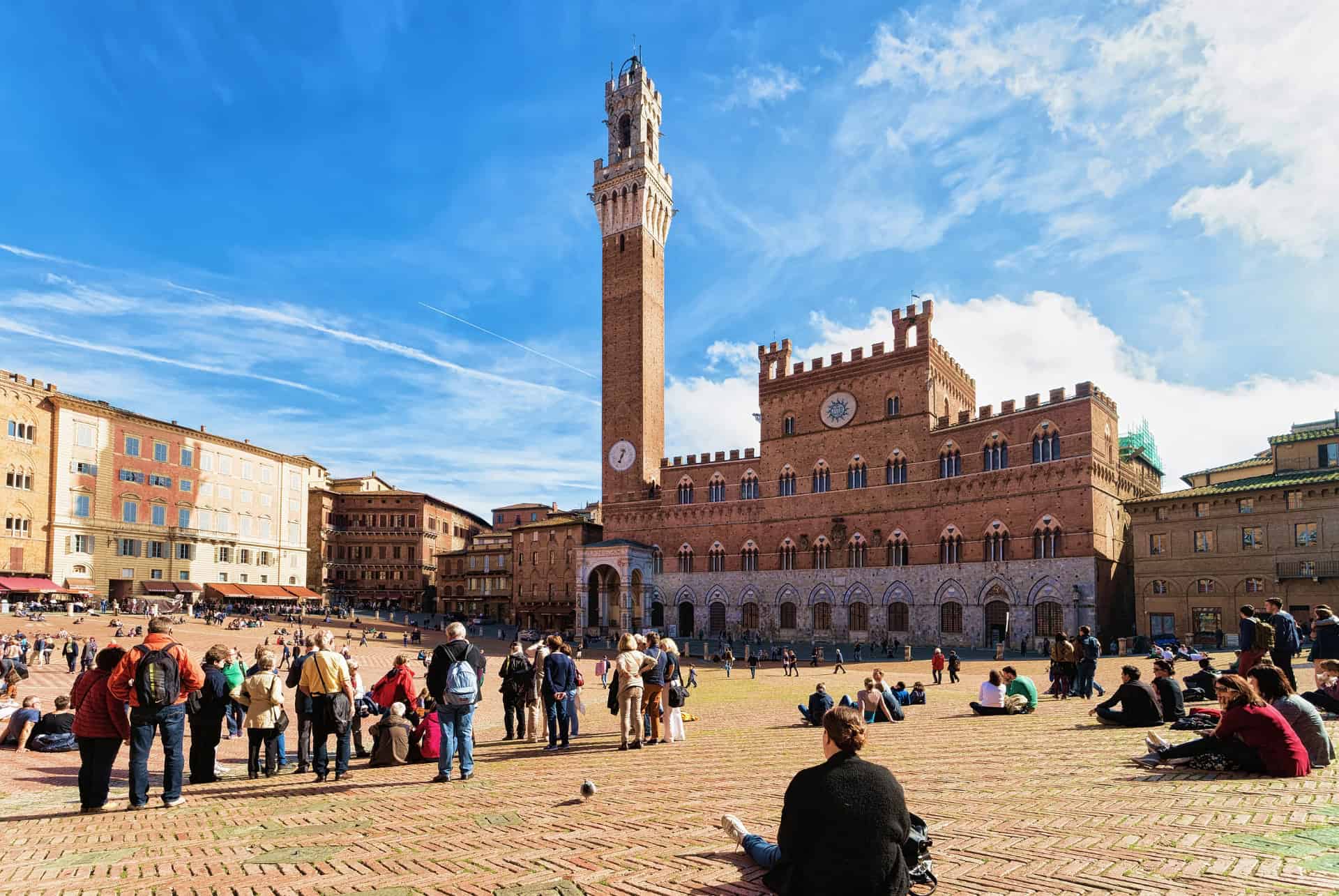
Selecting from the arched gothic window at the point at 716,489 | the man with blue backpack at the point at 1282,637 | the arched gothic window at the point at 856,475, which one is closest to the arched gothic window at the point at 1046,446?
the arched gothic window at the point at 856,475

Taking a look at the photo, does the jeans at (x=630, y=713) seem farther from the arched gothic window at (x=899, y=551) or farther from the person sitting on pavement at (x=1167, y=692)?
the arched gothic window at (x=899, y=551)

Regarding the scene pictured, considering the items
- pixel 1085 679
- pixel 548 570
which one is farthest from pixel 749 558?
pixel 1085 679

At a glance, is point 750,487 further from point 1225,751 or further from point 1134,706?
point 1225,751

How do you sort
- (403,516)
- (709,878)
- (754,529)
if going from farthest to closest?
(403,516) → (754,529) → (709,878)

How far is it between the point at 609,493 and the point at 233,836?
2245 inches

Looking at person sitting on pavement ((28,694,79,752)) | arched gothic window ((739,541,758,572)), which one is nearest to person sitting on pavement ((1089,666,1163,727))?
person sitting on pavement ((28,694,79,752))

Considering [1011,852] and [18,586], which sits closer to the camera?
[1011,852]

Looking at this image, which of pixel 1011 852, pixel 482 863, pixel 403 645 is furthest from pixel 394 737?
pixel 403 645

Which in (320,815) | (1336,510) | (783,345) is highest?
(783,345)

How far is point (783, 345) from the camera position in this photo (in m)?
58.1

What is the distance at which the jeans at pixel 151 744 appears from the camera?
813cm

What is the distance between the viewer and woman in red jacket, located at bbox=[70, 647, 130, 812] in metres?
8.03

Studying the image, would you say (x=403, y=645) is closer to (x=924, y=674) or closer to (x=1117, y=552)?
(x=924, y=674)

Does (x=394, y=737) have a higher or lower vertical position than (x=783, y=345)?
lower
